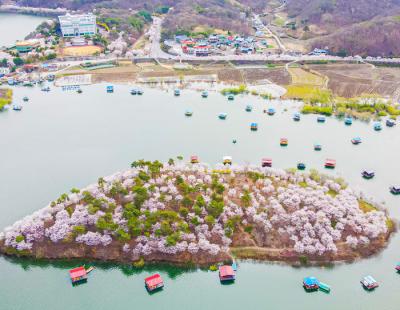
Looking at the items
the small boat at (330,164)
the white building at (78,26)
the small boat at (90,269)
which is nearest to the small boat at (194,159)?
the small boat at (330,164)

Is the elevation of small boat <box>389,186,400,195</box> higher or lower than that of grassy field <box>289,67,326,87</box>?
lower

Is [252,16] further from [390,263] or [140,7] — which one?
[390,263]

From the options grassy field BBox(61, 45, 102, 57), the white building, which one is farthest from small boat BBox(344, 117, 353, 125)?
the white building

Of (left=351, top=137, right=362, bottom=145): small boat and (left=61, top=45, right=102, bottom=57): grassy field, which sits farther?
(left=61, top=45, right=102, bottom=57): grassy field

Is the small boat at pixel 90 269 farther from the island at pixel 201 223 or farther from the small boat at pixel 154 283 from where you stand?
the small boat at pixel 154 283

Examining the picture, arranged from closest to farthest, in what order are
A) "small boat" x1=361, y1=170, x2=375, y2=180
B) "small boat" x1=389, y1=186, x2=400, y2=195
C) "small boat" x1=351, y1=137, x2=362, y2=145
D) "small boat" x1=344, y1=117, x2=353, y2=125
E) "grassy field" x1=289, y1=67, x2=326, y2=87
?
"small boat" x1=389, y1=186, x2=400, y2=195, "small boat" x1=361, y1=170, x2=375, y2=180, "small boat" x1=351, y1=137, x2=362, y2=145, "small boat" x1=344, y1=117, x2=353, y2=125, "grassy field" x1=289, y1=67, x2=326, y2=87

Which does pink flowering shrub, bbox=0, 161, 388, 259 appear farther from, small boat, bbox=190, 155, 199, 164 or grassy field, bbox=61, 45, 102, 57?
grassy field, bbox=61, 45, 102, 57

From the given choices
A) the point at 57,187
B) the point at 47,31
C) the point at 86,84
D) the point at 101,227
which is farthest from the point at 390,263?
the point at 47,31
